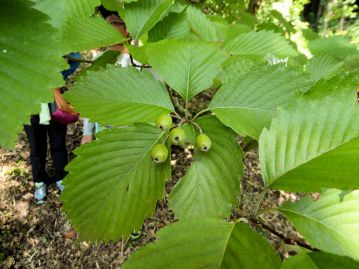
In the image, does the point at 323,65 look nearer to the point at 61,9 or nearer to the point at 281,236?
the point at 281,236

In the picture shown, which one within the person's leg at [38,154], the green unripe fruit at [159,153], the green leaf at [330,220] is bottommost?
the person's leg at [38,154]

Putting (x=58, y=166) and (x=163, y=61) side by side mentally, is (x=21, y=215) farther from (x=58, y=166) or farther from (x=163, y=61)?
(x=163, y=61)

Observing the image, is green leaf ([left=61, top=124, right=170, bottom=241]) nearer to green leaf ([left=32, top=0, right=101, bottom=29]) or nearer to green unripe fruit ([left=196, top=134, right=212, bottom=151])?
green unripe fruit ([left=196, top=134, right=212, bottom=151])

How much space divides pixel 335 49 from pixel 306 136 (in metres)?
1.53

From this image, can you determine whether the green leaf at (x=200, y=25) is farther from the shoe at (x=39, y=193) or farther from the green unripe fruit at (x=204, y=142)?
the shoe at (x=39, y=193)

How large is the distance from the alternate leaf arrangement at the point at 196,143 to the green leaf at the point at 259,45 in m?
0.46

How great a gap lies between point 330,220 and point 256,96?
0.35 meters

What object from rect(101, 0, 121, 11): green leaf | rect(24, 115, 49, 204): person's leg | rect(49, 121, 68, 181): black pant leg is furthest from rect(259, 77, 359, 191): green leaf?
rect(49, 121, 68, 181): black pant leg

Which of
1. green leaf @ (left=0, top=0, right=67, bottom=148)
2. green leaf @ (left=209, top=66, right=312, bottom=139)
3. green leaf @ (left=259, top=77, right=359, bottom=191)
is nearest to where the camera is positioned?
green leaf @ (left=0, top=0, right=67, bottom=148)

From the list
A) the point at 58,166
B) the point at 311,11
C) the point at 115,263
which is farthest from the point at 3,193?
the point at 311,11

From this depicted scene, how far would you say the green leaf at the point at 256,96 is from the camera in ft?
2.80

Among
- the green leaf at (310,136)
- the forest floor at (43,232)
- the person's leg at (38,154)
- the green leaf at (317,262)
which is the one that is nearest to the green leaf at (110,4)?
the green leaf at (310,136)

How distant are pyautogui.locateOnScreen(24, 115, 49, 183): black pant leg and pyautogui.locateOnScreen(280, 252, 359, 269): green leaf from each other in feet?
9.98

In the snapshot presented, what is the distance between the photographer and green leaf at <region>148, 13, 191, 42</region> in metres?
1.16
